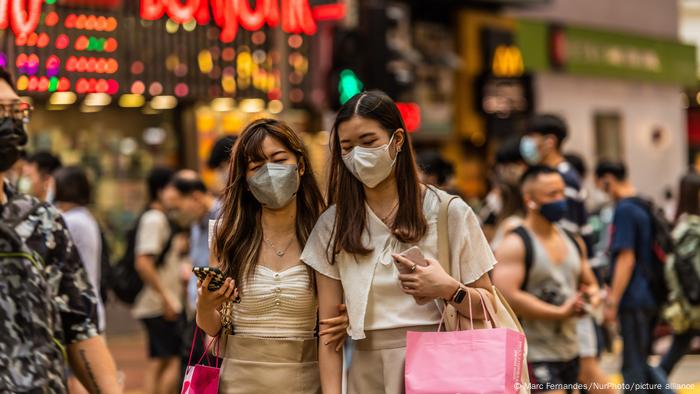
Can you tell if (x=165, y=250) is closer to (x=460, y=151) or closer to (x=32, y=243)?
(x=32, y=243)

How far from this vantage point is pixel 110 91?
13375 mm

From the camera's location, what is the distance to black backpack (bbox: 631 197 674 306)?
8828mm

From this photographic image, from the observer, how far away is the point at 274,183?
418 cm

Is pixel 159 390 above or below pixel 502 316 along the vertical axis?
below

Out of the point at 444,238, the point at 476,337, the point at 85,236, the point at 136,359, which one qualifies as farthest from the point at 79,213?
the point at 136,359

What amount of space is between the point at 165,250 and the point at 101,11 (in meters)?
4.77

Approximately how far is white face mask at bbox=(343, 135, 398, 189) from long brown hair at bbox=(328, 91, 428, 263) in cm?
8

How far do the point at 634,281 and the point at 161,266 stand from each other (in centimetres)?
343

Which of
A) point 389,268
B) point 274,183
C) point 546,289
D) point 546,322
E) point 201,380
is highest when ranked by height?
point 274,183

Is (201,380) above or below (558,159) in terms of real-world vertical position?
below

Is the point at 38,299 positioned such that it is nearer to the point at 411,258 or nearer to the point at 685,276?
the point at 411,258

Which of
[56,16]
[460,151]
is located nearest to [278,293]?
[56,16]

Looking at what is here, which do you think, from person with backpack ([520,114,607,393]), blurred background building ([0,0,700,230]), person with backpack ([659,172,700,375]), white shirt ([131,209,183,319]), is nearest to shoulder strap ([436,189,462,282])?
blurred background building ([0,0,700,230])

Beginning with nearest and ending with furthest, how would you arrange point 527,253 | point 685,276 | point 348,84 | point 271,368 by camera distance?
point 271,368 → point 527,253 → point 685,276 → point 348,84
